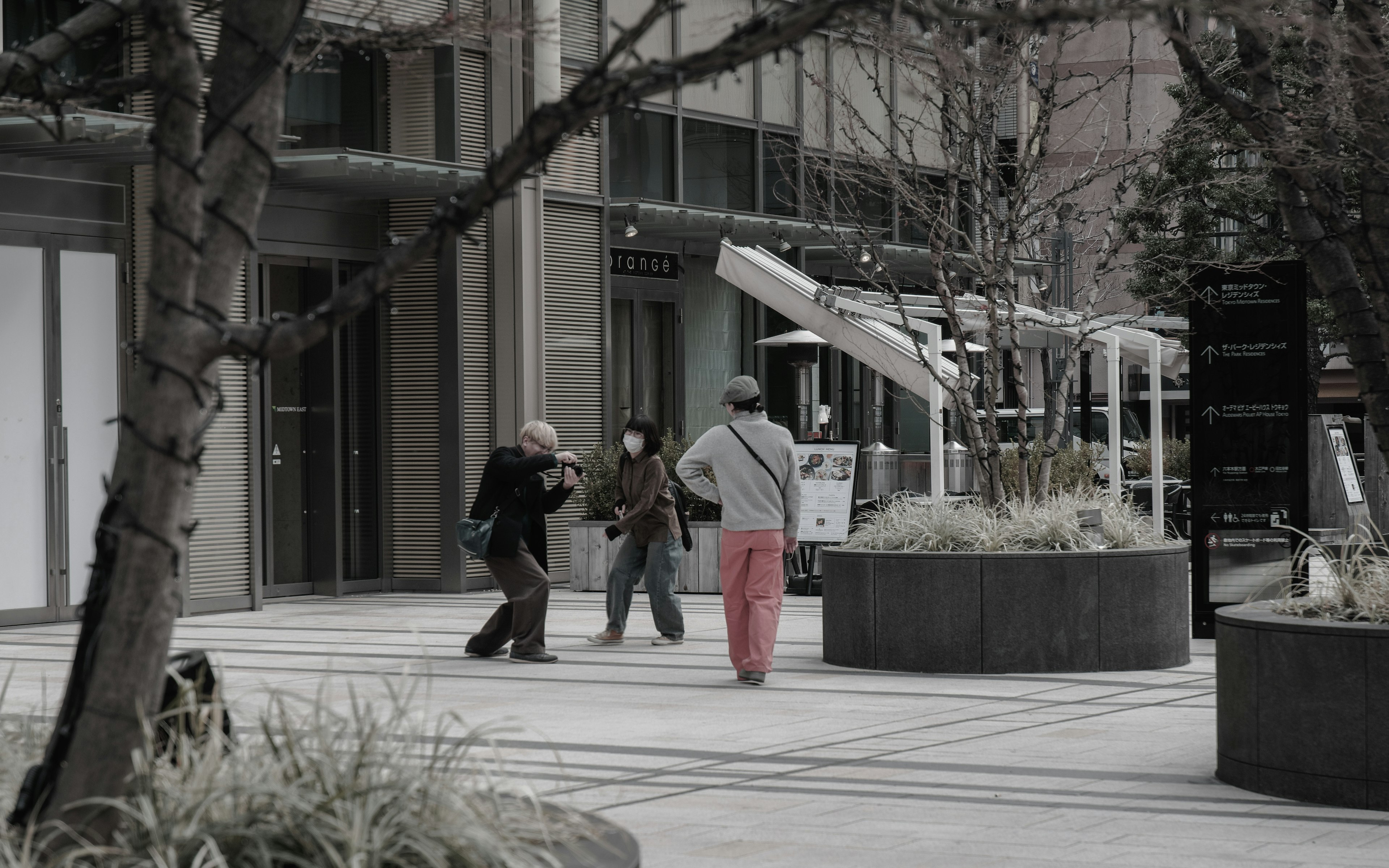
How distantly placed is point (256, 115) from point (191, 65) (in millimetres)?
194

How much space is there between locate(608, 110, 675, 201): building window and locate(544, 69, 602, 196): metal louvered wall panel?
0.43 meters

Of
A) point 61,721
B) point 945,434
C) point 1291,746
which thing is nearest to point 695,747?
point 1291,746

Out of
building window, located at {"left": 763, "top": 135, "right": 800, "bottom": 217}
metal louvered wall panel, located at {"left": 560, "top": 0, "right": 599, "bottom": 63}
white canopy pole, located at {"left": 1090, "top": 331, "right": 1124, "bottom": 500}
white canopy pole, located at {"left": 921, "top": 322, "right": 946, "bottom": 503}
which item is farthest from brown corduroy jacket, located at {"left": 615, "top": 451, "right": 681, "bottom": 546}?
building window, located at {"left": 763, "top": 135, "right": 800, "bottom": 217}

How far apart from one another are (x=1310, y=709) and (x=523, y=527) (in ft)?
20.5

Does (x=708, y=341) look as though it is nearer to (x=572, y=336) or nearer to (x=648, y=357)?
(x=648, y=357)

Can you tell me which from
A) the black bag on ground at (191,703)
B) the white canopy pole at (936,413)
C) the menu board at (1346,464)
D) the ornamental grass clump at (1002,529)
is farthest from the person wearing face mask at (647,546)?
the menu board at (1346,464)

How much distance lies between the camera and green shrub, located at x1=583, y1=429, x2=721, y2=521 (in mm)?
18219

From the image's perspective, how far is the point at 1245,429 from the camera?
12977 millimetres

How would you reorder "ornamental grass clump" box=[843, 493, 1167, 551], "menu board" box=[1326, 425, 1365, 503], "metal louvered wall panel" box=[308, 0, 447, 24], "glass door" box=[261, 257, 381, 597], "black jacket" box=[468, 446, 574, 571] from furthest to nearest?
"menu board" box=[1326, 425, 1365, 503] → "glass door" box=[261, 257, 381, 597] → "metal louvered wall panel" box=[308, 0, 447, 24] → "black jacket" box=[468, 446, 574, 571] → "ornamental grass clump" box=[843, 493, 1167, 551]

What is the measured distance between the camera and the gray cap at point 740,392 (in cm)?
1115

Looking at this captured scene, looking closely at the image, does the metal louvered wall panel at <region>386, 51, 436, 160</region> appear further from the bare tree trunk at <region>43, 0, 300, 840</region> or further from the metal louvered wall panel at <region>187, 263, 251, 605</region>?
the bare tree trunk at <region>43, 0, 300, 840</region>

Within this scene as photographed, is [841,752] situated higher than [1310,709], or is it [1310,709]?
[1310,709]

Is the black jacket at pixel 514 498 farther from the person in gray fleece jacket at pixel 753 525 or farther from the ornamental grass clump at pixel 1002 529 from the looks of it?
the ornamental grass clump at pixel 1002 529

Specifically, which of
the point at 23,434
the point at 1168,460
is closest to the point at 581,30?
the point at 23,434
